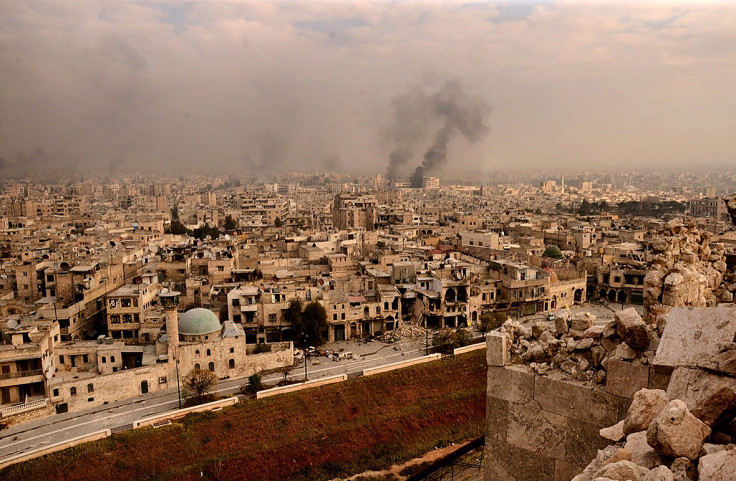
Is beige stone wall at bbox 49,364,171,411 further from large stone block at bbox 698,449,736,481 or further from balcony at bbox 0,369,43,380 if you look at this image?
large stone block at bbox 698,449,736,481

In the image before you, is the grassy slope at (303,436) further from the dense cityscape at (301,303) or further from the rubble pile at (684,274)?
the rubble pile at (684,274)

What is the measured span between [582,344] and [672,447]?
2.01 meters

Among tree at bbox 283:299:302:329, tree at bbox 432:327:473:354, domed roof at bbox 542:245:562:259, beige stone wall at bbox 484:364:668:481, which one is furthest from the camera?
domed roof at bbox 542:245:562:259

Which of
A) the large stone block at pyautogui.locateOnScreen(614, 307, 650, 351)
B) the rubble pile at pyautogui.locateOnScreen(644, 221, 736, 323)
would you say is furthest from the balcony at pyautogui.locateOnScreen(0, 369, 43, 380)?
the large stone block at pyautogui.locateOnScreen(614, 307, 650, 351)

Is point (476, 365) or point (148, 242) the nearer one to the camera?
point (476, 365)

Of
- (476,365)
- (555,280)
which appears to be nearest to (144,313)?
(476,365)

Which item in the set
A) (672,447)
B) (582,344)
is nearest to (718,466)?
(672,447)

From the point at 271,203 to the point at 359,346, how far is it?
46553 mm

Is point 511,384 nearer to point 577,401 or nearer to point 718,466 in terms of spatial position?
point 577,401

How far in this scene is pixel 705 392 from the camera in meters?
2.82

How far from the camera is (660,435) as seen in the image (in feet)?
8.08

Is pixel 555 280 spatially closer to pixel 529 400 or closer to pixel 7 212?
pixel 529 400

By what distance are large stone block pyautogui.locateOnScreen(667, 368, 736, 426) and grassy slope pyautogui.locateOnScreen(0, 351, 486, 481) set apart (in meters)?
13.2

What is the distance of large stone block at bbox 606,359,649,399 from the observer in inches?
153
